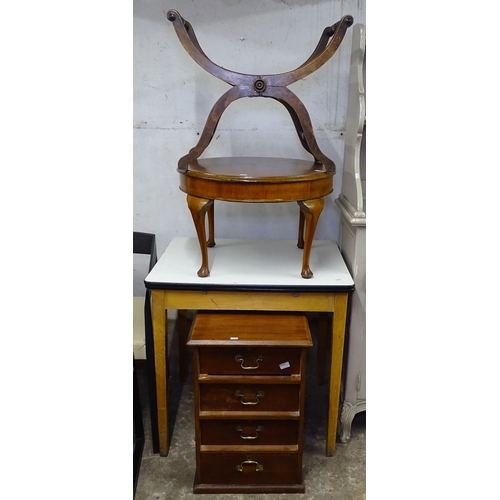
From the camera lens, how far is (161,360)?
183cm

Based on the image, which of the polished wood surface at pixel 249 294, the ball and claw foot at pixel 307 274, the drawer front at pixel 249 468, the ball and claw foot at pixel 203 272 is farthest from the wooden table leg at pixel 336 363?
the ball and claw foot at pixel 203 272

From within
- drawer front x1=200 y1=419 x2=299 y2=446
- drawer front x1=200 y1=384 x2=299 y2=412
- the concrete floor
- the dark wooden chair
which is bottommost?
the concrete floor

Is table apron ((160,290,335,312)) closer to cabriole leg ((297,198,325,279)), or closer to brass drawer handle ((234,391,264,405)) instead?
cabriole leg ((297,198,325,279))

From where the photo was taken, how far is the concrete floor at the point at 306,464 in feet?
5.80

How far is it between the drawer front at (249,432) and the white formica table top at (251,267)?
45 centimetres

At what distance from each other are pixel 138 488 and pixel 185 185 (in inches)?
43.1

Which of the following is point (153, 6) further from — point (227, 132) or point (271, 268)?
point (271, 268)

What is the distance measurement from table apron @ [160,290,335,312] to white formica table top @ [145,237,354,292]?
29 millimetres

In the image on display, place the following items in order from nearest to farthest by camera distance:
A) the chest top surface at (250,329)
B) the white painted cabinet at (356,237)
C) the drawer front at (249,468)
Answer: the chest top surface at (250,329) → the drawer front at (249,468) → the white painted cabinet at (356,237)

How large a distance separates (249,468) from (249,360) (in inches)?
16.2

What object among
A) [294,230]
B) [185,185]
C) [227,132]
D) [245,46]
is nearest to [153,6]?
[245,46]

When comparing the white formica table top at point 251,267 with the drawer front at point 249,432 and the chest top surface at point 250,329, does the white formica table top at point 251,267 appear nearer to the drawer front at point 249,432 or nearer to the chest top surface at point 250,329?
the chest top surface at point 250,329

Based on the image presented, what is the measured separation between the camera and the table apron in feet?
5.79

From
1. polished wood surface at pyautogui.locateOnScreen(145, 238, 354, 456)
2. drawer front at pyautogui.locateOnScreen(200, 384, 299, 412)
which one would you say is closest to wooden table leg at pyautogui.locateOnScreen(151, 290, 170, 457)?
polished wood surface at pyautogui.locateOnScreen(145, 238, 354, 456)
